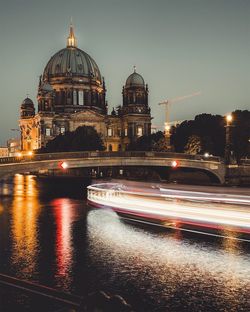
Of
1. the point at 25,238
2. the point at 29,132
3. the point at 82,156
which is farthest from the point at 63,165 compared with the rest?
the point at 29,132

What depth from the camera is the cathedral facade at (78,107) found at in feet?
517

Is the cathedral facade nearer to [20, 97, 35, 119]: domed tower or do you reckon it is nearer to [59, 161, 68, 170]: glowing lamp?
[20, 97, 35, 119]: domed tower

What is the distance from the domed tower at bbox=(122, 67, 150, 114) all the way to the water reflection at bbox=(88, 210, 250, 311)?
138169 millimetres

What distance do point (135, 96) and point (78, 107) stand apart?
2257cm

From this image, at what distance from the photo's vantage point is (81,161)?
5975 cm

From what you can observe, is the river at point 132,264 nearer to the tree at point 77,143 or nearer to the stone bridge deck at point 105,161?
the stone bridge deck at point 105,161

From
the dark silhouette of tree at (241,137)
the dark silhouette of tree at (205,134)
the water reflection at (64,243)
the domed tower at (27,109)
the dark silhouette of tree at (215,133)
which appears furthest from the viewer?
the domed tower at (27,109)

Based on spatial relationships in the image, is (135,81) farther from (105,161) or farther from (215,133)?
(105,161)

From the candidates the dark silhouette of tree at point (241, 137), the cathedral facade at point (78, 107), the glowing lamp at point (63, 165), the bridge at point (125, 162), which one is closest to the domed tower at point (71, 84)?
the cathedral facade at point (78, 107)

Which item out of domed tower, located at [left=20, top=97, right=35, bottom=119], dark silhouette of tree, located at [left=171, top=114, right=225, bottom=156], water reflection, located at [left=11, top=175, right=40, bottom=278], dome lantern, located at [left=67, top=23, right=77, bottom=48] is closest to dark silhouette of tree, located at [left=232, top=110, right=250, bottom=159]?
dark silhouette of tree, located at [left=171, top=114, right=225, bottom=156]

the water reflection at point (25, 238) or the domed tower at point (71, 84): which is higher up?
the domed tower at point (71, 84)

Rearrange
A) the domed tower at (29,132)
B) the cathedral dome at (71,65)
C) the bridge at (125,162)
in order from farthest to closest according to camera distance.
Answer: the cathedral dome at (71,65), the domed tower at (29,132), the bridge at (125,162)

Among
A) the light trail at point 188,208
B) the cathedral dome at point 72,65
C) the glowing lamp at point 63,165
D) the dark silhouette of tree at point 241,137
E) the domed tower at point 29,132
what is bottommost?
the light trail at point 188,208

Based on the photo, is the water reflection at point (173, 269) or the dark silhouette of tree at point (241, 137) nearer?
the water reflection at point (173, 269)
